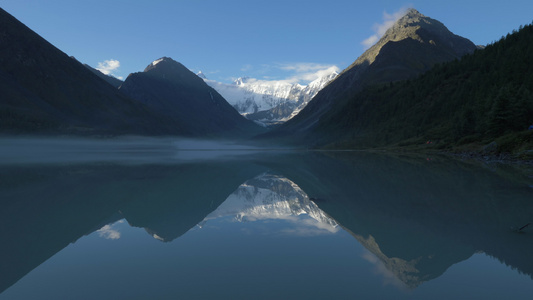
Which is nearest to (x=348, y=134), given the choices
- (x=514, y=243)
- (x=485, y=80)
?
(x=485, y=80)

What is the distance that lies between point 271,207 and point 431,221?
28.5ft

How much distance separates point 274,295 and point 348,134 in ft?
624

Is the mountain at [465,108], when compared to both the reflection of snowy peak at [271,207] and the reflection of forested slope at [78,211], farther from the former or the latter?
the reflection of forested slope at [78,211]

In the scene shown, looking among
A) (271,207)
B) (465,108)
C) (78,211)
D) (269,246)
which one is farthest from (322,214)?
(465,108)

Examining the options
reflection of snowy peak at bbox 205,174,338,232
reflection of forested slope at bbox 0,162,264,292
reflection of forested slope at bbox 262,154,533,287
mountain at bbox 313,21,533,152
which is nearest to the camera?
reflection of forested slope at bbox 262,154,533,287

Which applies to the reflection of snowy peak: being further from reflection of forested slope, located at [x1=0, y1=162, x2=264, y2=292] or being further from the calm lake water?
reflection of forested slope, located at [x1=0, y1=162, x2=264, y2=292]

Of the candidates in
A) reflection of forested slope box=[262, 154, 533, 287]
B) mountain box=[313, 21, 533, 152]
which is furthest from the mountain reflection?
mountain box=[313, 21, 533, 152]

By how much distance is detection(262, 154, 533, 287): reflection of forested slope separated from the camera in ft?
33.3

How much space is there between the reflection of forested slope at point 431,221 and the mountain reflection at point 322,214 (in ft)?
0.14

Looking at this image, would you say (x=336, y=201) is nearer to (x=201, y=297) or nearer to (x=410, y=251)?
(x=410, y=251)

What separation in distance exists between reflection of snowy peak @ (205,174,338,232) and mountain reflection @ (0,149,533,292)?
0.06 meters

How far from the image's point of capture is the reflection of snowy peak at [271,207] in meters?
→ 16.4

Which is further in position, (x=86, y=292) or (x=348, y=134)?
(x=348, y=134)

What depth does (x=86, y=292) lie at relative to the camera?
8.07 m
